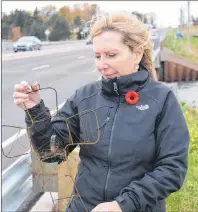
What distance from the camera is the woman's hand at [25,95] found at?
88.0 inches

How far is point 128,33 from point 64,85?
14065mm

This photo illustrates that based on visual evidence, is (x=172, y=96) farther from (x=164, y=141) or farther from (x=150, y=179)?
(x=150, y=179)

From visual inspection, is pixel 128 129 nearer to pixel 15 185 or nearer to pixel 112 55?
pixel 112 55

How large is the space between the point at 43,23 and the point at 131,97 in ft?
271

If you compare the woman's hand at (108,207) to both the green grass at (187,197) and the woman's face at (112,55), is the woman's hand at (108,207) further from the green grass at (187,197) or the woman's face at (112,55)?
the green grass at (187,197)

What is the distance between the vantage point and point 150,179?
6.63 feet

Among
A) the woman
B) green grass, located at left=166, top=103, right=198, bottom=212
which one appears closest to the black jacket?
the woman

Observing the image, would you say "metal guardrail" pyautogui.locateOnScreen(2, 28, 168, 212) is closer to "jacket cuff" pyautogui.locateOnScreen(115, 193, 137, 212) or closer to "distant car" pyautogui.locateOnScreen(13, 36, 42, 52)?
"jacket cuff" pyautogui.locateOnScreen(115, 193, 137, 212)

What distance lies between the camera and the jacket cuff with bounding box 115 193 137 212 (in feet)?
6.44

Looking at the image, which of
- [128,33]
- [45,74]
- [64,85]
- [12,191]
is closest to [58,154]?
[128,33]

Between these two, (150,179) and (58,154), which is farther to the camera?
(58,154)

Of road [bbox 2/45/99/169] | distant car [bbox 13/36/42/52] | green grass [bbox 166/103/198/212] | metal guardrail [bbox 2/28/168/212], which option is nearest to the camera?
metal guardrail [bbox 2/28/168/212]

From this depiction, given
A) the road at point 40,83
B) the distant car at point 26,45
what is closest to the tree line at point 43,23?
the distant car at point 26,45

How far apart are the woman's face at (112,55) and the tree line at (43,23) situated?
2524 inches
